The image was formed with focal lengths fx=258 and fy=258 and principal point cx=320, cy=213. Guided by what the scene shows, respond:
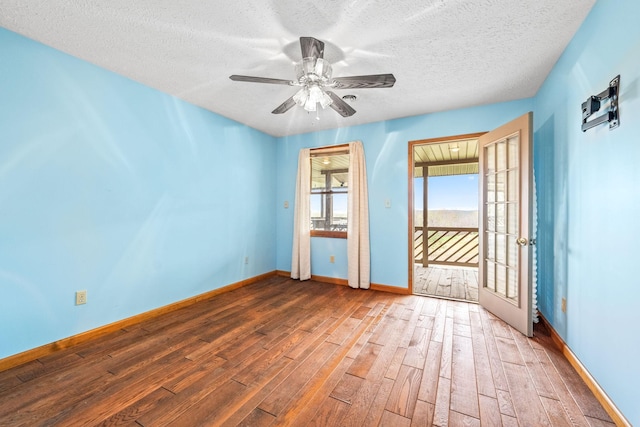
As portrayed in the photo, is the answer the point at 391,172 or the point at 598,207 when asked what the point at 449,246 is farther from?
the point at 598,207

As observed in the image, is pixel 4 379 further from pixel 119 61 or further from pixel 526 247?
pixel 526 247

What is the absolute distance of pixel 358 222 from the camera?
3.92 metres

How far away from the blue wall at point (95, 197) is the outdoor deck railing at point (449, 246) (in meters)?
4.45

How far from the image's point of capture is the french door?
2.40 meters

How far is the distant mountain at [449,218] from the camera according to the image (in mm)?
6020

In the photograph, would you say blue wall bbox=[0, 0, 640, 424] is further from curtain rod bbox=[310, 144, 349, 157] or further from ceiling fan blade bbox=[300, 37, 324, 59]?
ceiling fan blade bbox=[300, 37, 324, 59]

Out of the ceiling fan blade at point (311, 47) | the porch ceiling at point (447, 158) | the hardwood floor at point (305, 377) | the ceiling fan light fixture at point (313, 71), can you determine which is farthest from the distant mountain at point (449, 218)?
the ceiling fan blade at point (311, 47)

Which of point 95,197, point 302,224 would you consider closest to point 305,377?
point 95,197

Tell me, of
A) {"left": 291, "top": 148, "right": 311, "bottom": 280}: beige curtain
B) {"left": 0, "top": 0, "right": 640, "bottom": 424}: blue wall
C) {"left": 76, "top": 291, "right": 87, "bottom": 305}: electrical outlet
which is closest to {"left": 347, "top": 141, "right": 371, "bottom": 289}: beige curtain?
{"left": 0, "top": 0, "right": 640, "bottom": 424}: blue wall

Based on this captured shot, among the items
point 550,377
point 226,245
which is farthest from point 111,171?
point 550,377

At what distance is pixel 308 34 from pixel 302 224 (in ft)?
9.41

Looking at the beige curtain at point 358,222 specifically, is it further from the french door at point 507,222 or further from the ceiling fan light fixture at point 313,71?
the ceiling fan light fixture at point 313,71

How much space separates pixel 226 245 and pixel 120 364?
190cm

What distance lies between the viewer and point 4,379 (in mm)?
1772
